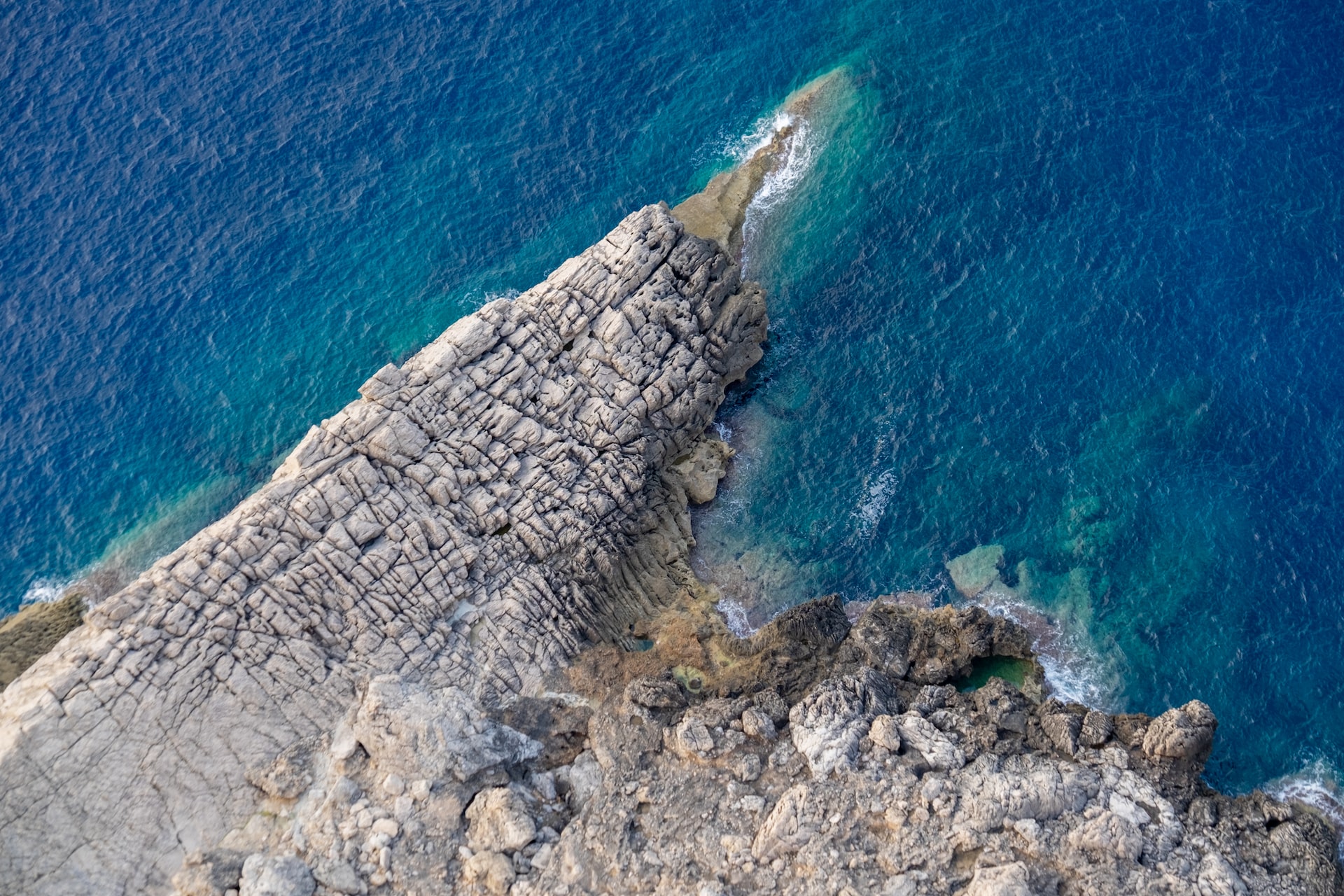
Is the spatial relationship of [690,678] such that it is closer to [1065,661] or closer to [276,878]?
[1065,661]

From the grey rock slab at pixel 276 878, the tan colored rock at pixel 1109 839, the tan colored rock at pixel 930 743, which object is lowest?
the tan colored rock at pixel 1109 839

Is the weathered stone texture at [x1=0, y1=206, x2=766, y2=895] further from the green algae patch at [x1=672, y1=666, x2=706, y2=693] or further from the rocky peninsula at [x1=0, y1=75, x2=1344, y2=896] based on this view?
the green algae patch at [x1=672, y1=666, x2=706, y2=693]

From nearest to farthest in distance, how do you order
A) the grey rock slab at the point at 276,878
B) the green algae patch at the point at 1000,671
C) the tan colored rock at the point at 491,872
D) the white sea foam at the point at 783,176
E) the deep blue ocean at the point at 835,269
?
the grey rock slab at the point at 276,878, the tan colored rock at the point at 491,872, the green algae patch at the point at 1000,671, the deep blue ocean at the point at 835,269, the white sea foam at the point at 783,176

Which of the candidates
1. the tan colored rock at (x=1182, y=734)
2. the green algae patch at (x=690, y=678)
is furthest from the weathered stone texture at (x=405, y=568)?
the tan colored rock at (x=1182, y=734)

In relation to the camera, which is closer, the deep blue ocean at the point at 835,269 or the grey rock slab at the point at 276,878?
the grey rock slab at the point at 276,878

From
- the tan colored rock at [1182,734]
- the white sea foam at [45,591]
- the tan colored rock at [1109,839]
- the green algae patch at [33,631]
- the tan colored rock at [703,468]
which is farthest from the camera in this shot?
the tan colored rock at [703,468]

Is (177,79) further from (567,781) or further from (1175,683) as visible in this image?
(1175,683)

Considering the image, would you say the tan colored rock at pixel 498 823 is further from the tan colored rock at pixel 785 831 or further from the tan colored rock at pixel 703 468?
the tan colored rock at pixel 703 468
